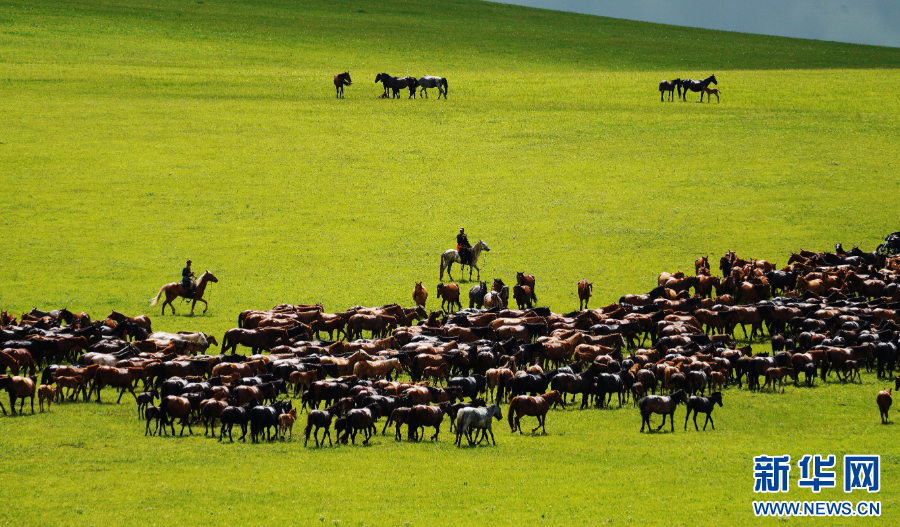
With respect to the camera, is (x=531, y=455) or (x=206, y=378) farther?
(x=206, y=378)

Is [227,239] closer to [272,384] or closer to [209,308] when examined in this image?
[209,308]

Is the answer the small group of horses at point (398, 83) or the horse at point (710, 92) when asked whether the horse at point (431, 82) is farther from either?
the horse at point (710, 92)

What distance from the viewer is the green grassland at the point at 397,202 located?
20.5m

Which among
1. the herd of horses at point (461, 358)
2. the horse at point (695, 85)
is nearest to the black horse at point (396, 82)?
the horse at point (695, 85)

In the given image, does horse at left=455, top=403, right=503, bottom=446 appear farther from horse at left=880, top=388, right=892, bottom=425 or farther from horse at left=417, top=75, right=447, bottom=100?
horse at left=417, top=75, right=447, bottom=100

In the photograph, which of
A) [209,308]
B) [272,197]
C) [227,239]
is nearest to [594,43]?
[272,197]

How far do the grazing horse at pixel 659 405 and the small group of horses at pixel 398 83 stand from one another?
5338 cm

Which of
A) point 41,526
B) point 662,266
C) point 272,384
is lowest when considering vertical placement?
point 41,526

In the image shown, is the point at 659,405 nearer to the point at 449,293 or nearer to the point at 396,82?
the point at 449,293

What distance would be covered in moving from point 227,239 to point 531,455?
94.4 feet

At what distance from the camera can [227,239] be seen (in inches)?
1881

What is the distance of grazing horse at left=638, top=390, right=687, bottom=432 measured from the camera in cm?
2427

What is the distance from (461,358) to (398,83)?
1978 inches

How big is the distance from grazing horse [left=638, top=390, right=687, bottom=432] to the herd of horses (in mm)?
41
